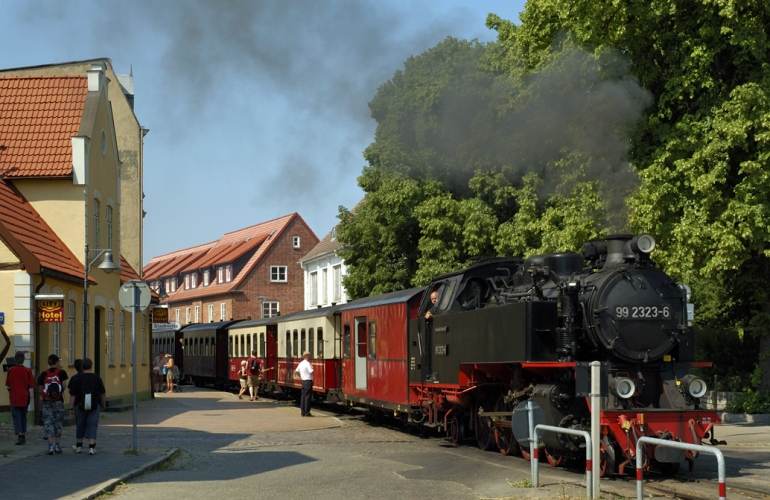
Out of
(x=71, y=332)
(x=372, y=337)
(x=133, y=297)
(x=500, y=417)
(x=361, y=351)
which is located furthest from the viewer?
(x=71, y=332)

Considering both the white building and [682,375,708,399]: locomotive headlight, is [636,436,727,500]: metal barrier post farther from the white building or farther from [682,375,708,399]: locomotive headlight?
the white building

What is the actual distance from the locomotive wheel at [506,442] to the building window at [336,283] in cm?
4319

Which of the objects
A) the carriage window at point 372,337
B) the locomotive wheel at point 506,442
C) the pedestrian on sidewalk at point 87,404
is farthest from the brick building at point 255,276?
the locomotive wheel at point 506,442

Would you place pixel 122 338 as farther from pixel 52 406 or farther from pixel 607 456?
pixel 607 456

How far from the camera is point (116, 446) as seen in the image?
17.1 meters

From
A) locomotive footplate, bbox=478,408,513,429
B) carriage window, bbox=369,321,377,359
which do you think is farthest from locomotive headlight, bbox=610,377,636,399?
carriage window, bbox=369,321,377,359

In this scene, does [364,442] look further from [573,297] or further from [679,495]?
[679,495]

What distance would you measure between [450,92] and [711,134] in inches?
480

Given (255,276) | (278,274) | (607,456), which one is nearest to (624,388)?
(607,456)

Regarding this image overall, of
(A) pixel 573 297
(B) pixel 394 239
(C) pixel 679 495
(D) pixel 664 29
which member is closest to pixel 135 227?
(B) pixel 394 239

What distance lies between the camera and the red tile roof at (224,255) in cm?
7075

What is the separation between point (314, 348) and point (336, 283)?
3143 cm

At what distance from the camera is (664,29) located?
883 inches

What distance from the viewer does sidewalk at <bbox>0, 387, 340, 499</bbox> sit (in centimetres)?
1202
